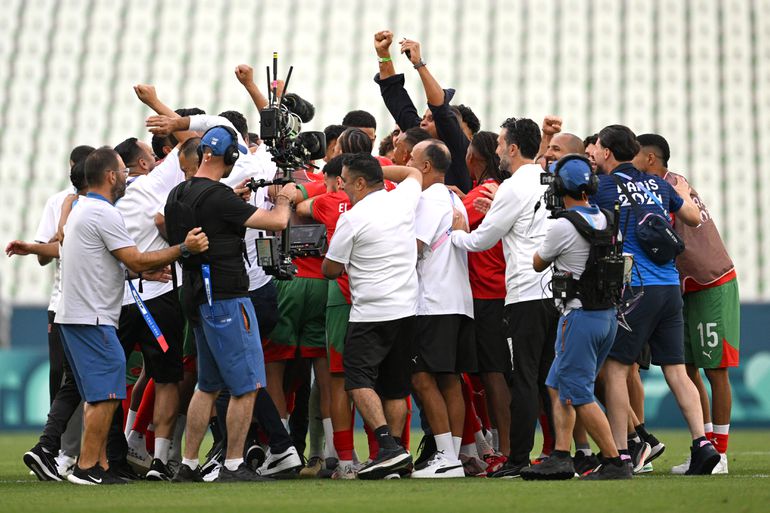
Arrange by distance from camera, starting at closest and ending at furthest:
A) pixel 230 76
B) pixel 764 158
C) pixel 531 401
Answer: pixel 531 401, pixel 764 158, pixel 230 76

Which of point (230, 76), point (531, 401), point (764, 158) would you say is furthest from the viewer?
point (230, 76)

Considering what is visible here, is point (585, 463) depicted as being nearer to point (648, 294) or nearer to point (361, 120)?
point (648, 294)

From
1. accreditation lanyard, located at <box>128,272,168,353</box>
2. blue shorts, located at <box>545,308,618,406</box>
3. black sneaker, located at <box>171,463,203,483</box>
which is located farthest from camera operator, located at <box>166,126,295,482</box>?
blue shorts, located at <box>545,308,618,406</box>

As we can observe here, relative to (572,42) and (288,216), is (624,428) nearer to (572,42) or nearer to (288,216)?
(288,216)

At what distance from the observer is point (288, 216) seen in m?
7.54

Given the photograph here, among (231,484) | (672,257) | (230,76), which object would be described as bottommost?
(231,484)

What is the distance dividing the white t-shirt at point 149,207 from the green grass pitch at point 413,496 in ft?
4.97

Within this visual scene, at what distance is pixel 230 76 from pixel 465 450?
19158 mm

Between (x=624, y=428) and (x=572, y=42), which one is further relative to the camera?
(x=572, y=42)

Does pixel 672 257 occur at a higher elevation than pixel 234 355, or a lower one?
higher

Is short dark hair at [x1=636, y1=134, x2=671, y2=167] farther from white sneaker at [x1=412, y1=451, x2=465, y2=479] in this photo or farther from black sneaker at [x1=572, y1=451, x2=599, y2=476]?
white sneaker at [x1=412, y1=451, x2=465, y2=479]

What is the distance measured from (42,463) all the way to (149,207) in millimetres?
1937

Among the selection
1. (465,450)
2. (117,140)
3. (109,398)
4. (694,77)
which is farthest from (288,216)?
(694,77)

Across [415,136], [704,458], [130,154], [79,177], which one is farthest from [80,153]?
[704,458]
